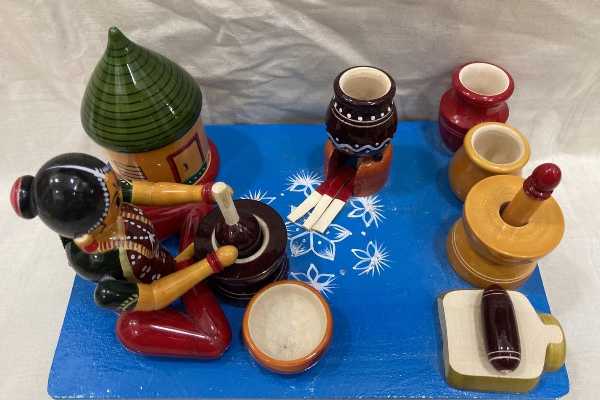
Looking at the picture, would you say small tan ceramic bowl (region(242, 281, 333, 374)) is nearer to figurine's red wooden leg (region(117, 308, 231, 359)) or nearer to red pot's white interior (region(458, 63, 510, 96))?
figurine's red wooden leg (region(117, 308, 231, 359))

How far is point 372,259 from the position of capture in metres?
0.78

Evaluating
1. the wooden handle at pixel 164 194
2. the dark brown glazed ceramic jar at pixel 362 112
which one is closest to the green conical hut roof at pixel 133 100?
the wooden handle at pixel 164 194

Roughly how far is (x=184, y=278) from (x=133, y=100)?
0.24 metres

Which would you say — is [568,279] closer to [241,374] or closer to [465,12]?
[465,12]

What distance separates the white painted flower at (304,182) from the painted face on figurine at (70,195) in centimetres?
38

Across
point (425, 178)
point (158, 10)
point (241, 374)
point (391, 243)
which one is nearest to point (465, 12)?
point (425, 178)

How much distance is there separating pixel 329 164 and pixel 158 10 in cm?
36

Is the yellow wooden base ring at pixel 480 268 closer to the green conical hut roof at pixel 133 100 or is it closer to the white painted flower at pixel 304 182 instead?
the white painted flower at pixel 304 182

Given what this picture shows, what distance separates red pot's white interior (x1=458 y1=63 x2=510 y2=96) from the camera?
816mm

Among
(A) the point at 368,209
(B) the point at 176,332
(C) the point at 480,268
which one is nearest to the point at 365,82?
(A) the point at 368,209

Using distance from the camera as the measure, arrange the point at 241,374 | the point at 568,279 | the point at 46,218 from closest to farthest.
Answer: the point at 46,218, the point at 241,374, the point at 568,279

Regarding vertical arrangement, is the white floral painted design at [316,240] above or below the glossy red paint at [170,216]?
below

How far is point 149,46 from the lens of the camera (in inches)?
33.2

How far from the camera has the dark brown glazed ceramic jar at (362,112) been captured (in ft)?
2.25
